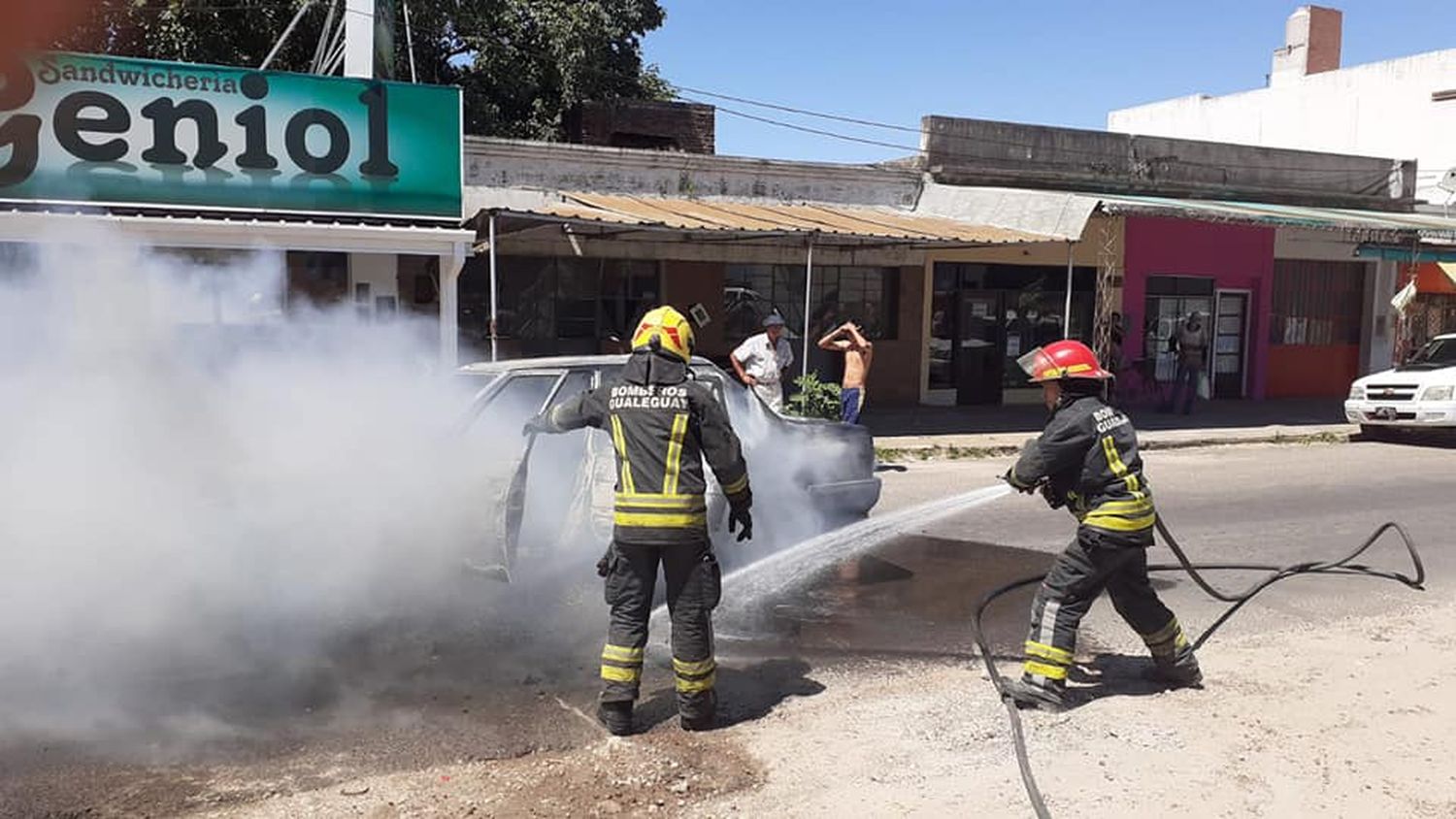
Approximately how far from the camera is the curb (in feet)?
44.2

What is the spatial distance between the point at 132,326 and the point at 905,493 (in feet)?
23.7

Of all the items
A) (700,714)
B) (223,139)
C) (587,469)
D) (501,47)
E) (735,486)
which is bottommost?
Result: (700,714)

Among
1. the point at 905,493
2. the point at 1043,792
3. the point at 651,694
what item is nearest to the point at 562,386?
the point at 651,694

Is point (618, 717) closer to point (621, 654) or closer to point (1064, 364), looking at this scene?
point (621, 654)

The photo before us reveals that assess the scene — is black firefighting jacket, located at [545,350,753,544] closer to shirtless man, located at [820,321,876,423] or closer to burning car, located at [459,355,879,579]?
burning car, located at [459,355,879,579]

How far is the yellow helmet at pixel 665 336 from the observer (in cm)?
449

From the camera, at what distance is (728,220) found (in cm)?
1331

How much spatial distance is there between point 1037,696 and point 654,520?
1.79 meters

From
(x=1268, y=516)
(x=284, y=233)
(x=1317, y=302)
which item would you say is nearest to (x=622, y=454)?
(x=1268, y=516)

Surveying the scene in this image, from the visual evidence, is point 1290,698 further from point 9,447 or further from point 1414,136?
point 1414,136

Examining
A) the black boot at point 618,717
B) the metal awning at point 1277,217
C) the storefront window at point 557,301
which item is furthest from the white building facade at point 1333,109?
the black boot at point 618,717

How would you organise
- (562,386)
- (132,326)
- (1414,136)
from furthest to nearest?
(1414,136)
(562,386)
(132,326)

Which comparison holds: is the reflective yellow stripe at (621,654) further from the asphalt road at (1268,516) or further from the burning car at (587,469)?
the asphalt road at (1268,516)

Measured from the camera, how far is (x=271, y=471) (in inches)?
225
